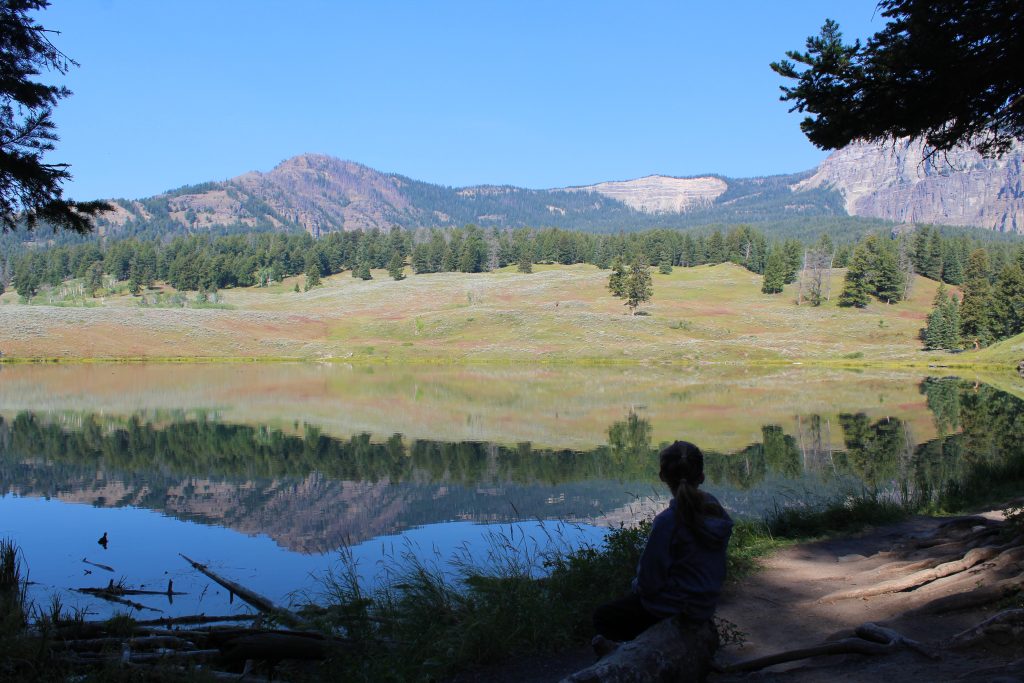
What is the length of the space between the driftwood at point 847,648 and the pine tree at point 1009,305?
7432 centimetres

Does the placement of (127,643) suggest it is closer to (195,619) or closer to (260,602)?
(195,619)

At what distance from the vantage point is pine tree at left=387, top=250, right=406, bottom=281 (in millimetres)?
132875

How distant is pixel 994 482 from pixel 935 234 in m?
129

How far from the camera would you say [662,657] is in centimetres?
545

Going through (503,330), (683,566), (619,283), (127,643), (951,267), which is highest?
(951,267)

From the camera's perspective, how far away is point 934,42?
8555 millimetres

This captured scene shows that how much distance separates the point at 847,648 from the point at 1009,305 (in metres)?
75.2

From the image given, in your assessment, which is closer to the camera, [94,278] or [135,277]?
[94,278]

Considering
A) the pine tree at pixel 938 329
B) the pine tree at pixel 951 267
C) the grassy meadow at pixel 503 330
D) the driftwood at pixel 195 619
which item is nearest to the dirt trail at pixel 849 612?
the driftwood at pixel 195 619

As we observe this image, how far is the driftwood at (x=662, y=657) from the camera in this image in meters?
5.17

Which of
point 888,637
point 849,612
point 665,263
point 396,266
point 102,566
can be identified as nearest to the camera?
point 888,637

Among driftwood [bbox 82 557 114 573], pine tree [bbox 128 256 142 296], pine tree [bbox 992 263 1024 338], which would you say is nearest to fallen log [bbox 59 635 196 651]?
driftwood [bbox 82 557 114 573]

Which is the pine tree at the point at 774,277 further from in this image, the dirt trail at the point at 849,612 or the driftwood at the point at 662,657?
the driftwood at the point at 662,657

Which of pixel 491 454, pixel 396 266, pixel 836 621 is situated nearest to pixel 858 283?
pixel 396 266
